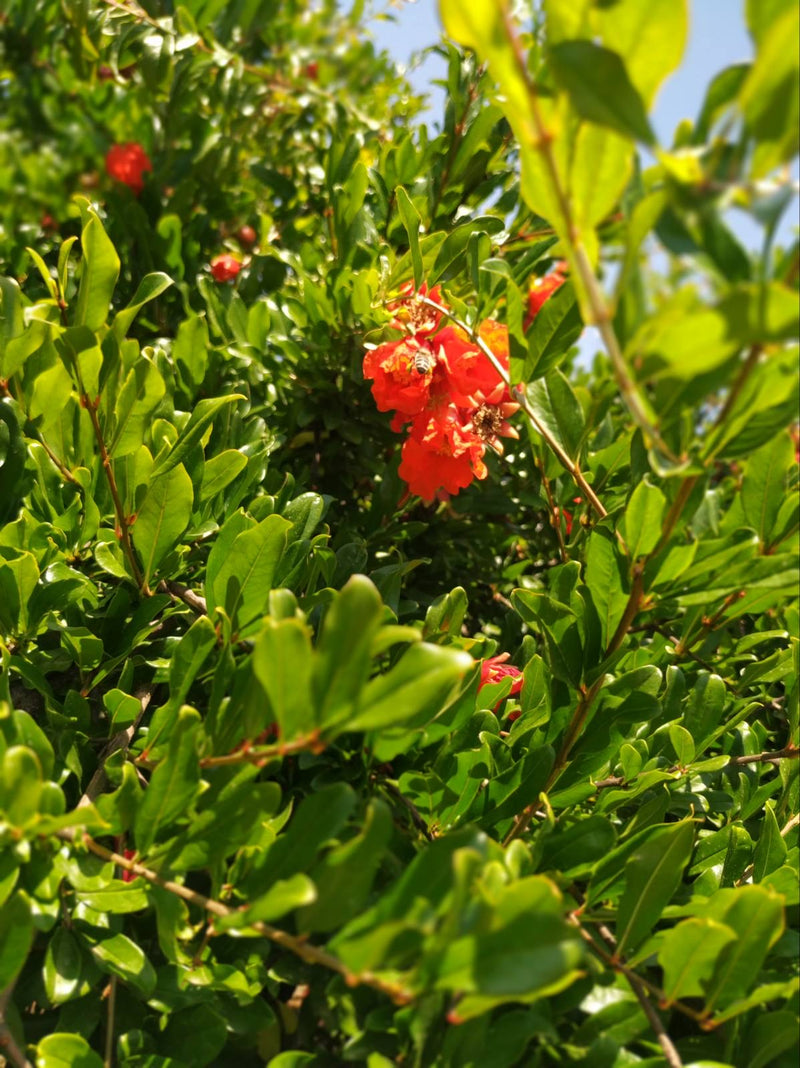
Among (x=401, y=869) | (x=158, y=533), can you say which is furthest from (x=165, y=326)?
(x=401, y=869)

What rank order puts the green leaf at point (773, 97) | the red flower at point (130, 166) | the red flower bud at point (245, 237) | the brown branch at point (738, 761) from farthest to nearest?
1. the red flower bud at point (245, 237)
2. the red flower at point (130, 166)
3. the brown branch at point (738, 761)
4. the green leaf at point (773, 97)

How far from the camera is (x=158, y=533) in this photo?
2.62 ft

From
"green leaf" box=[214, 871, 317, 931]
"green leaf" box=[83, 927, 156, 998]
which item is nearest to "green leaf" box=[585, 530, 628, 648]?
"green leaf" box=[214, 871, 317, 931]

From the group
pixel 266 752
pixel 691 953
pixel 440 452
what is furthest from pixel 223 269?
pixel 691 953

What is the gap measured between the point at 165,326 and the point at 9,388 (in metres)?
0.77

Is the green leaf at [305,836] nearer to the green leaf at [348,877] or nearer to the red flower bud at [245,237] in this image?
the green leaf at [348,877]

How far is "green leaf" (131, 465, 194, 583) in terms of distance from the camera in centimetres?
77

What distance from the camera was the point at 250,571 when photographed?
0.76m

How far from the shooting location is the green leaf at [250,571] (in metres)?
0.75

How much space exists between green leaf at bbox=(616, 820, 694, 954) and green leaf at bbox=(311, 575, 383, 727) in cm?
31

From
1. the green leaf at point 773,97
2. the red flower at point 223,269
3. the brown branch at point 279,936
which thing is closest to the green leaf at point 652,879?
the brown branch at point 279,936

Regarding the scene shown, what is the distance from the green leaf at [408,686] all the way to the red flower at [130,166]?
1785 mm

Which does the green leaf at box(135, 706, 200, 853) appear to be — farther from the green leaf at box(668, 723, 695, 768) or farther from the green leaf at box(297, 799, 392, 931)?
the green leaf at box(668, 723, 695, 768)

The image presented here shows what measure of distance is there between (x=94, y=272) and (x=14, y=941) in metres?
0.54
